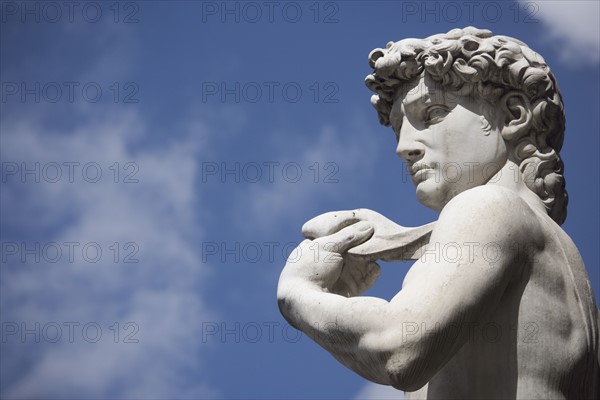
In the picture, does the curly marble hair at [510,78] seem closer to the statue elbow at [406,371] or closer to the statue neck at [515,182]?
the statue neck at [515,182]

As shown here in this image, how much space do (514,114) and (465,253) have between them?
4.34 ft

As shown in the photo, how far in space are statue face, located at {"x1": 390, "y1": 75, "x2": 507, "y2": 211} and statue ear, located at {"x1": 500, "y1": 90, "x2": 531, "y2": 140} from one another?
6 centimetres

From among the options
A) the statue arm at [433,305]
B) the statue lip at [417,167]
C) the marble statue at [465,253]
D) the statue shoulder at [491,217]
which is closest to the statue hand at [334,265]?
the marble statue at [465,253]

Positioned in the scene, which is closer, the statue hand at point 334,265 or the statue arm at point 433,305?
the statue arm at point 433,305

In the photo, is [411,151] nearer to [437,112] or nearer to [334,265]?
[437,112]

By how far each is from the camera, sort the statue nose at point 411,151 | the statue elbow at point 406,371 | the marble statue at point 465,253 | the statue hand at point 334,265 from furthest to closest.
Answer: the statue nose at point 411,151
the statue hand at point 334,265
the marble statue at point 465,253
the statue elbow at point 406,371

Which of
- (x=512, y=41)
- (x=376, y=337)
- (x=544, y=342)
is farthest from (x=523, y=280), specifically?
(x=512, y=41)

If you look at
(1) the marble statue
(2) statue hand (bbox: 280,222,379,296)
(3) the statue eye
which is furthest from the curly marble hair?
(2) statue hand (bbox: 280,222,379,296)

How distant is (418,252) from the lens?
8.57 m

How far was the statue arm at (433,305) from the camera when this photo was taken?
298 inches

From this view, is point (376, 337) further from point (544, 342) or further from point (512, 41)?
point (512, 41)

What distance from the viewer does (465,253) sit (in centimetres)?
775

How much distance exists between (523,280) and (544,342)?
0.38 m

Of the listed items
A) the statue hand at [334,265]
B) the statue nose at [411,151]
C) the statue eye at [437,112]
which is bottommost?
the statue hand at [334,265]
